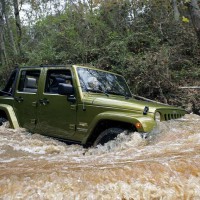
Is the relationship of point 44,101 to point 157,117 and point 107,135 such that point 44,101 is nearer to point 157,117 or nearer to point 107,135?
point 107,135

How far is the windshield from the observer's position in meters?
5.47

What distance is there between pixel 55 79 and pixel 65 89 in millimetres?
799

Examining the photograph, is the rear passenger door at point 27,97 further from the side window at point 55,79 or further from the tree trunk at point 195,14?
the tree trunk at point 195,14

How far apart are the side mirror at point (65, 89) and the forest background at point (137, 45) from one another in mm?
4699

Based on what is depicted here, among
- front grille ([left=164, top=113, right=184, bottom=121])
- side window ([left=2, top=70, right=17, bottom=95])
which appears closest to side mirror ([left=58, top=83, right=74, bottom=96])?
front grille ([left=164, top=113, right=184, bottom=121])

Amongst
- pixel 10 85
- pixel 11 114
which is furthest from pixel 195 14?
pixel 11 114

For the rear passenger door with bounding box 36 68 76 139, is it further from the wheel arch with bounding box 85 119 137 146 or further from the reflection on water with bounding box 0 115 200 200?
the reflection on water with bounding box 0 115 200 200

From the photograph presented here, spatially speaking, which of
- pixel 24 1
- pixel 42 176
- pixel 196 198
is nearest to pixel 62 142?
pixel 42 176

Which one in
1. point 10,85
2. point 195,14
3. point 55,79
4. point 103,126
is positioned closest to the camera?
point 103,126

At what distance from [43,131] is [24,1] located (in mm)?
15827

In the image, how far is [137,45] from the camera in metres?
12.5

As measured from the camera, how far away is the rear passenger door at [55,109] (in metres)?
5.38

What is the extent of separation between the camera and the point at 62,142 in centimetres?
549

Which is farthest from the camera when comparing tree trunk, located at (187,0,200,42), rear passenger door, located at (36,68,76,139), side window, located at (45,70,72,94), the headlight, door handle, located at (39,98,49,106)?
tree trunk, located at (187,0,200,42)
